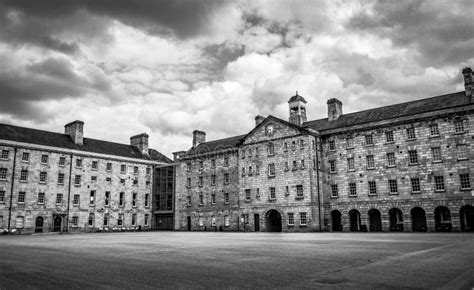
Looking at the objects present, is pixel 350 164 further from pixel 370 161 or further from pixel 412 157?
pixel 412 157

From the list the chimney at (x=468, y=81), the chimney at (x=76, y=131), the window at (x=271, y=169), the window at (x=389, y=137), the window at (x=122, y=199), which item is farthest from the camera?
the window at (x=122, y=199)

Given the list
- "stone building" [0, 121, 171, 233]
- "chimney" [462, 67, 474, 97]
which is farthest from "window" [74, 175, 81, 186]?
"chimney" [462, 67, 474, 97]

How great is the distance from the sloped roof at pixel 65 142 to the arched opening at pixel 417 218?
43679 millimetres

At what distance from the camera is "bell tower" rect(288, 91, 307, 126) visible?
5306 centimetres

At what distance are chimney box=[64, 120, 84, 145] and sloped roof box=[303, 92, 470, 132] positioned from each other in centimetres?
3529

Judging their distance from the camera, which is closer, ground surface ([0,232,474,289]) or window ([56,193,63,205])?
ground surface ([0,232,474,289])

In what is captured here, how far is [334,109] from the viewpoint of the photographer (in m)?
50.6

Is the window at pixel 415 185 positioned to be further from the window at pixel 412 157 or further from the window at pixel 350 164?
the window at pixel 350 164

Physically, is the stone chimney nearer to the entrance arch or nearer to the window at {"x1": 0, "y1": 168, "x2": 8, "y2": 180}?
the entrance arch

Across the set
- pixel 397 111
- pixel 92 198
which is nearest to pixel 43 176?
pixel 92 198

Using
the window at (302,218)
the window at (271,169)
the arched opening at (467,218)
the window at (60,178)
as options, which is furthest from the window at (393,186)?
the window at (60,178)

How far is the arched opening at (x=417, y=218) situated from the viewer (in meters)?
41.6

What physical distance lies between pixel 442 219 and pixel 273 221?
782 inches

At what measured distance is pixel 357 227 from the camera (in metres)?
45.3
